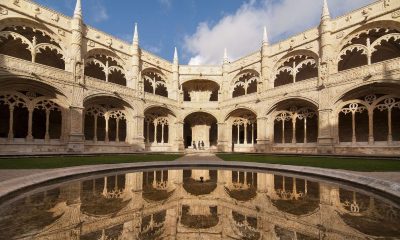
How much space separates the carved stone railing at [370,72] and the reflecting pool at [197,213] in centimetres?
1323

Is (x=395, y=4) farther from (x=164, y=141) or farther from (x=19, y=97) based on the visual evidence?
(x=19, y=97)

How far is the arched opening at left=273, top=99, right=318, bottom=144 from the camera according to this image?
19670 millimetres

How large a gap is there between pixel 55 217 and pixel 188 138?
28001 mm

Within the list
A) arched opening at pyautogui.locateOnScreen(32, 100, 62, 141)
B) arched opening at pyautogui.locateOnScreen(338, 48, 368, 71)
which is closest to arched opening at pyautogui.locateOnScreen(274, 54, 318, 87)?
arched opening at pyautogui.locateOnScreen(338, 48, 368, 71)

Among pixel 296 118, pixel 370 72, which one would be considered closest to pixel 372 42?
pixel 370 72

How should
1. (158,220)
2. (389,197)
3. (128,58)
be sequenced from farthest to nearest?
(128,58)
(389,197)
(158,220)

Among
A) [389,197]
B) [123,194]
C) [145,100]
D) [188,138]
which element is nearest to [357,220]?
[389,197]

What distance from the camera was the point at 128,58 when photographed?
22.0 m

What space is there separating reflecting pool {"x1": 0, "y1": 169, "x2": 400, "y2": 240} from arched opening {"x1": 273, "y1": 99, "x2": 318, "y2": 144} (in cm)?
1530

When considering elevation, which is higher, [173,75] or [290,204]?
[173,75]

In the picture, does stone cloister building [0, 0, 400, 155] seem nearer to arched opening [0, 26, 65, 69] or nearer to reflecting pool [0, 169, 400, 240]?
arched opening [0, 26, 65, 69]

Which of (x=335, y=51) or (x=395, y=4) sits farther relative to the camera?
(x=335, y=51)

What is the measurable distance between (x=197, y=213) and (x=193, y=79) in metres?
24.4

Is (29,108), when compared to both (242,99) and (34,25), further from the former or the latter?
(242,99)
